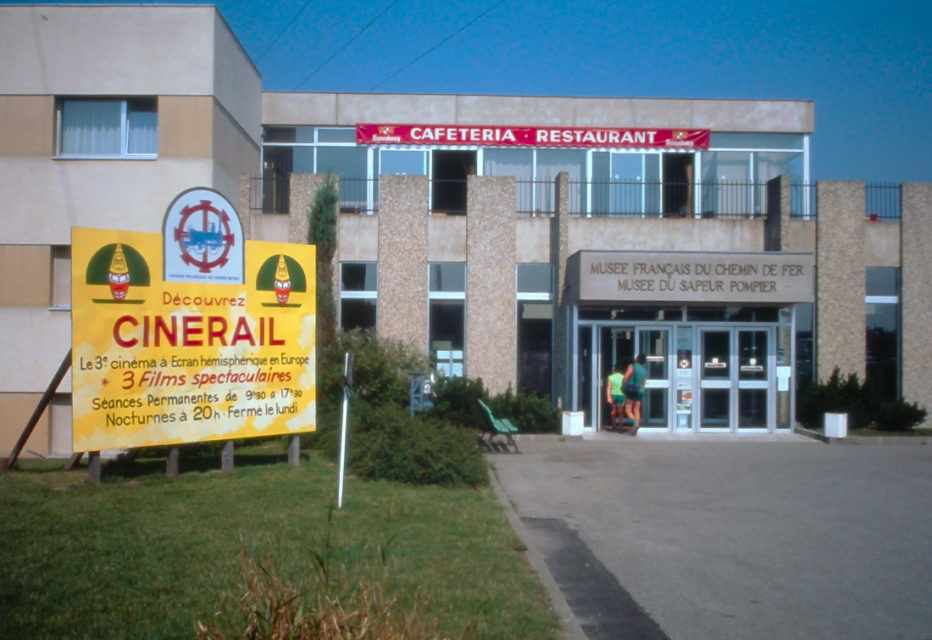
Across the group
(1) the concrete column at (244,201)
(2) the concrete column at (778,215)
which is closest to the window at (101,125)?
(1) the concrete column at (244,201)

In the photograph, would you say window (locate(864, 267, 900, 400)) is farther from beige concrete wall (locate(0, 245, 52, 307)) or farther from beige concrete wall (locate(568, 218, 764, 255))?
beige concrete wall (locate(0, 245, 52, 307))

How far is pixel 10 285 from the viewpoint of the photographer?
19.5 m

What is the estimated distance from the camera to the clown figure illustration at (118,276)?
1089 centimetres

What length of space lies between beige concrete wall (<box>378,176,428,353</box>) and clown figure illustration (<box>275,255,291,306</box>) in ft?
28.4

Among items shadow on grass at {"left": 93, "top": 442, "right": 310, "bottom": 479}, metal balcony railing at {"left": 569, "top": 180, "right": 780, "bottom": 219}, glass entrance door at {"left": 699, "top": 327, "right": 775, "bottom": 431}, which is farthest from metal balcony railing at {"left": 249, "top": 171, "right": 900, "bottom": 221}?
shadow on grass at {"left": 93, "top": 442, "right": 310, "bottom": 479}

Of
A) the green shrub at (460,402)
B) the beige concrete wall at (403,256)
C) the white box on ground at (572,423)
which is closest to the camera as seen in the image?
the green shrub at (460,402)

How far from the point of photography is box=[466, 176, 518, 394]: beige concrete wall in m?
21.2

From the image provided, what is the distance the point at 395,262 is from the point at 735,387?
8.54m

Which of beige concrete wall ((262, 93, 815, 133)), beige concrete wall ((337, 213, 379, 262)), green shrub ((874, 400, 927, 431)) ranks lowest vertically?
green shrub ((874, 400, 927, 431))

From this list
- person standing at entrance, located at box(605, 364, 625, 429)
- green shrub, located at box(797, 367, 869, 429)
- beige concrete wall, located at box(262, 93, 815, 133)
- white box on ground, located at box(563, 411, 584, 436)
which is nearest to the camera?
white box on ground, located at box(563, 411, 584, 436)

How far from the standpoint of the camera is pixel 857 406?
19844 mm

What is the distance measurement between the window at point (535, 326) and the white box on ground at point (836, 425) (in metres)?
6.57

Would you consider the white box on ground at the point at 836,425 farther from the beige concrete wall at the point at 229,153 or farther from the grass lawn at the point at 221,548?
the beige concrete wall at the point at 229,153

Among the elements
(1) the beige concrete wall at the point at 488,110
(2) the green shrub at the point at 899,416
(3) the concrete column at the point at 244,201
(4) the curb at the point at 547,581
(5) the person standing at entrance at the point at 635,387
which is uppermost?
(1) the beige concrete wall at the point at 488,110
